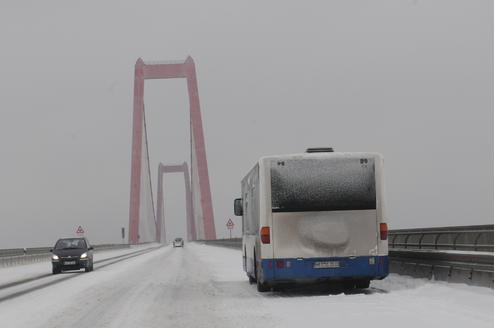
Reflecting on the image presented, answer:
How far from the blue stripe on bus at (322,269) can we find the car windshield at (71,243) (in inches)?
648

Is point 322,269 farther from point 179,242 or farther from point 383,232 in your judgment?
point 179,242

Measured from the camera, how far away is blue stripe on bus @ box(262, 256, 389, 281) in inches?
521

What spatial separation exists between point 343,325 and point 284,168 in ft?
15.2

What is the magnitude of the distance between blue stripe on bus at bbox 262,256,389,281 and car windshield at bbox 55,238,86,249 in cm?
1645

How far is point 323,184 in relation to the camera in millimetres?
13445

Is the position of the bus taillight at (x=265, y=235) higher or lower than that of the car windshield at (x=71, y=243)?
higher

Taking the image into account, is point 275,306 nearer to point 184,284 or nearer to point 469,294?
point 469,294

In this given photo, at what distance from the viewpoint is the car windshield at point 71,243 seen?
28.4 metres

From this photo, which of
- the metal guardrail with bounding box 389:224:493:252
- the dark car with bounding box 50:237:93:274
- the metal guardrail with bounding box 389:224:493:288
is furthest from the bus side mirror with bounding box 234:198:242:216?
the dark car with bounding box 50:237:93:274

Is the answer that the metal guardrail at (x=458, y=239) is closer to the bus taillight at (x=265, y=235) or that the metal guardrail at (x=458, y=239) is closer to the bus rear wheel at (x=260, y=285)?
the bus rear wheel at (x=260, y=285)

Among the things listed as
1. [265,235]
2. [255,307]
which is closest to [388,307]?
[255,307]

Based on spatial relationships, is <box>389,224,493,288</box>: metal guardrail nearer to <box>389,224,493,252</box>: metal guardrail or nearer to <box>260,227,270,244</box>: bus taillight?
<box>389,224,493,252</box>: metal guardrail

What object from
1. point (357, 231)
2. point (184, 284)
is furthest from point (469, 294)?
point (184, 284)

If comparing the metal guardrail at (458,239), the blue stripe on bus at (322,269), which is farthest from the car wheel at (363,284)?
the metal guardrail at (458,239)
